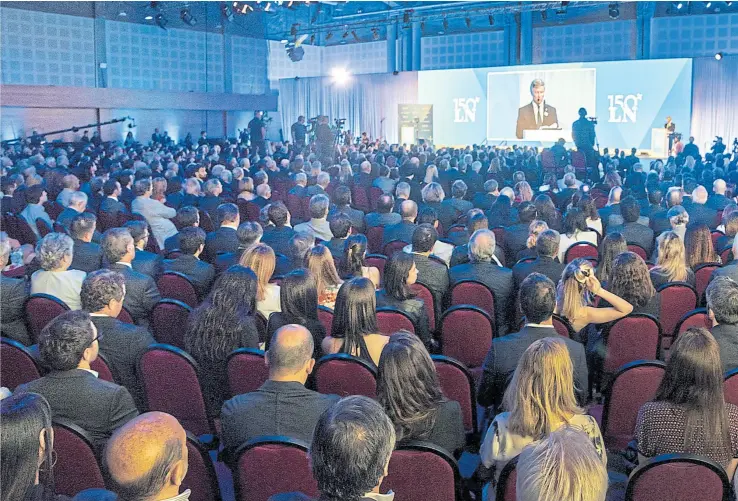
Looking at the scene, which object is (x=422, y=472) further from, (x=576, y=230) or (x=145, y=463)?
(x=576, y=230)

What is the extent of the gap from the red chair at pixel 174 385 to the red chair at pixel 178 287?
1.81m

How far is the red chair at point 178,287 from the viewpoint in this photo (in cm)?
578

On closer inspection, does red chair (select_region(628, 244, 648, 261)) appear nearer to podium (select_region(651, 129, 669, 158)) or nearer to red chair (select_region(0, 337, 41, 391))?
red chair (select_region(0, 337, 41, 391))

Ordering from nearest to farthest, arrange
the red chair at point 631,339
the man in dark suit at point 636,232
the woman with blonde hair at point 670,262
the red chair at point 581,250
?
the red chair at point 631,339 < the woman with blonde hair at point 670,262 < the red chair at point 581,250 < the man in dark suit at point 636,232

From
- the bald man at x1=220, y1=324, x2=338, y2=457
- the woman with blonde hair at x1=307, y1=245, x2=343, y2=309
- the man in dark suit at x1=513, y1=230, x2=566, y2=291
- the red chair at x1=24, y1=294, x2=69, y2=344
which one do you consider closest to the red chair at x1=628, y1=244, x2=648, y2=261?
the man in dark suit at x1=513, y1=230, x2=566, y2=291

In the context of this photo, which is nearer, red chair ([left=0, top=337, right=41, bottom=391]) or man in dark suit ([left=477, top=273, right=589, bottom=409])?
man in dark suit ([left=477, top=273, right=589, bottom=409])

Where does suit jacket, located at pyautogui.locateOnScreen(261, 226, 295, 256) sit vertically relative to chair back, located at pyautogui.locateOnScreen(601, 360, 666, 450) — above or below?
above

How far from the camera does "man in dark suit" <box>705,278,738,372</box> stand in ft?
12.7

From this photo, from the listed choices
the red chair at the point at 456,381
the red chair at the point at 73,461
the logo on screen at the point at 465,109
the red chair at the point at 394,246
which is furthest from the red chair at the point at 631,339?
the logo on screen at the point at 465,109

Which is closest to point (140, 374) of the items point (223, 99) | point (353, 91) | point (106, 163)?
point (106, 163)

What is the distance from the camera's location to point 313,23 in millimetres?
29141

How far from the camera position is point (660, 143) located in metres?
22.0

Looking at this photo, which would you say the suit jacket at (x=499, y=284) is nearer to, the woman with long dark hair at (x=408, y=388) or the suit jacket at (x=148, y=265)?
the suit jacket at (x=148, y=265)

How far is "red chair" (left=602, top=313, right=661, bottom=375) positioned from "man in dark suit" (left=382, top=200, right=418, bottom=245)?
3.49m
